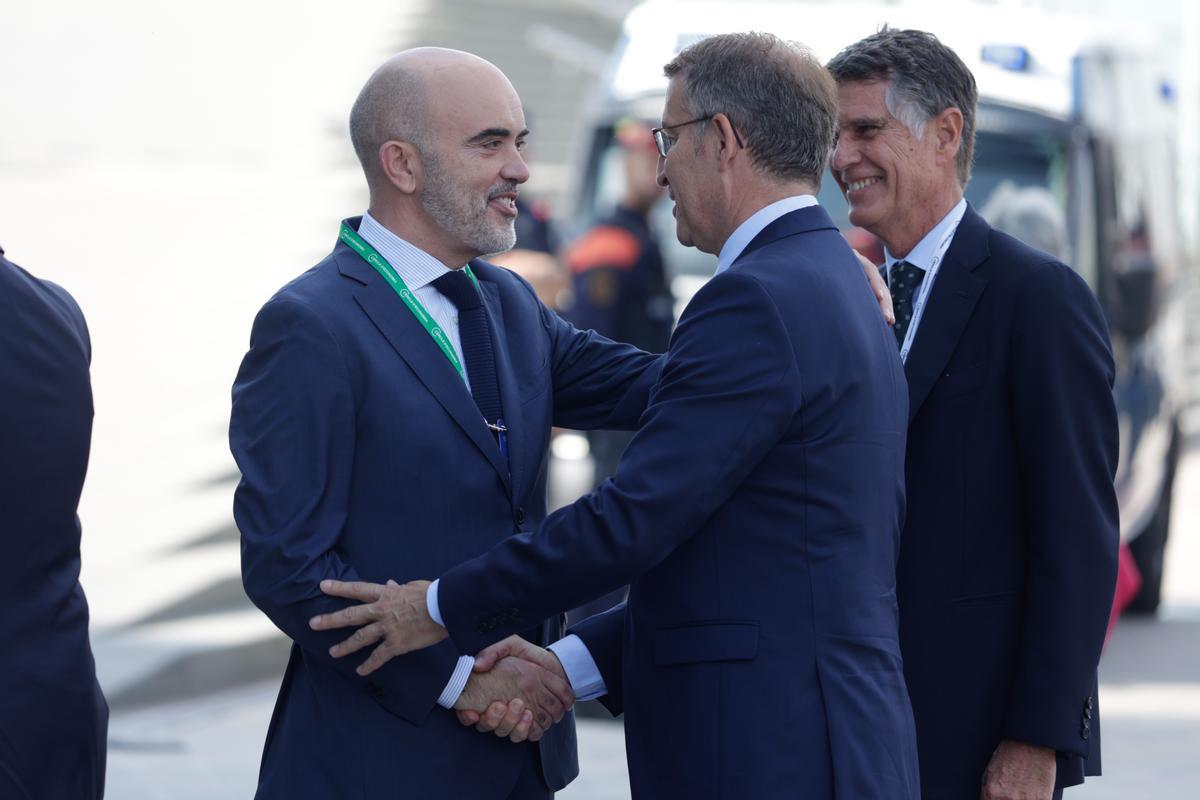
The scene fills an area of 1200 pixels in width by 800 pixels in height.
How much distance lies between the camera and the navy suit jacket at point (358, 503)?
9.37ft

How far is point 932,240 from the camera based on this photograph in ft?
10.5

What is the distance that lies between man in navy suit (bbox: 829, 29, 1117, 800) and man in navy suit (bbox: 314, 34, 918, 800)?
211 mm

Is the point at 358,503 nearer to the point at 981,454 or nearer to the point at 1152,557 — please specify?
the point at 981,454

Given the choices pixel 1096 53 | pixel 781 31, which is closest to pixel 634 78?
pixel 781 31

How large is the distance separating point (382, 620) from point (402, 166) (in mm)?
847

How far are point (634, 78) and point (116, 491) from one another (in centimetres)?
353

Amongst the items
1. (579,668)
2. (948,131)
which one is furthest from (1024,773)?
(948,131)

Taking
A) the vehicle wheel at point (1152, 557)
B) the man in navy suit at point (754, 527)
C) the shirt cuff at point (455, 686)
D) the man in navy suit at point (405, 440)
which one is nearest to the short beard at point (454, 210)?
the man in navy suit at point (405, 440)

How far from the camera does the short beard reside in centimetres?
313

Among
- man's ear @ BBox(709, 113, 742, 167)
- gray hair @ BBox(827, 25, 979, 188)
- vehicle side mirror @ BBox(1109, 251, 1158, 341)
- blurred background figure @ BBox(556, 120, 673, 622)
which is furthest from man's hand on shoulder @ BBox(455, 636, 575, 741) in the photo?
vehicle side mirror @ BBox(1109, 251, 1158, 341)

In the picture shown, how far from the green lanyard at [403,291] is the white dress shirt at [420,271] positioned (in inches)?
0.7

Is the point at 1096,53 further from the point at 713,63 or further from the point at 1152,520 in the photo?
Answer: the point at 713,63

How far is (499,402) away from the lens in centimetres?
311

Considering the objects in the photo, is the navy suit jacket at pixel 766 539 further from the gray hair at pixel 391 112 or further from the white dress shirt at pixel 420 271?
the gray hair at pixel 391 112
